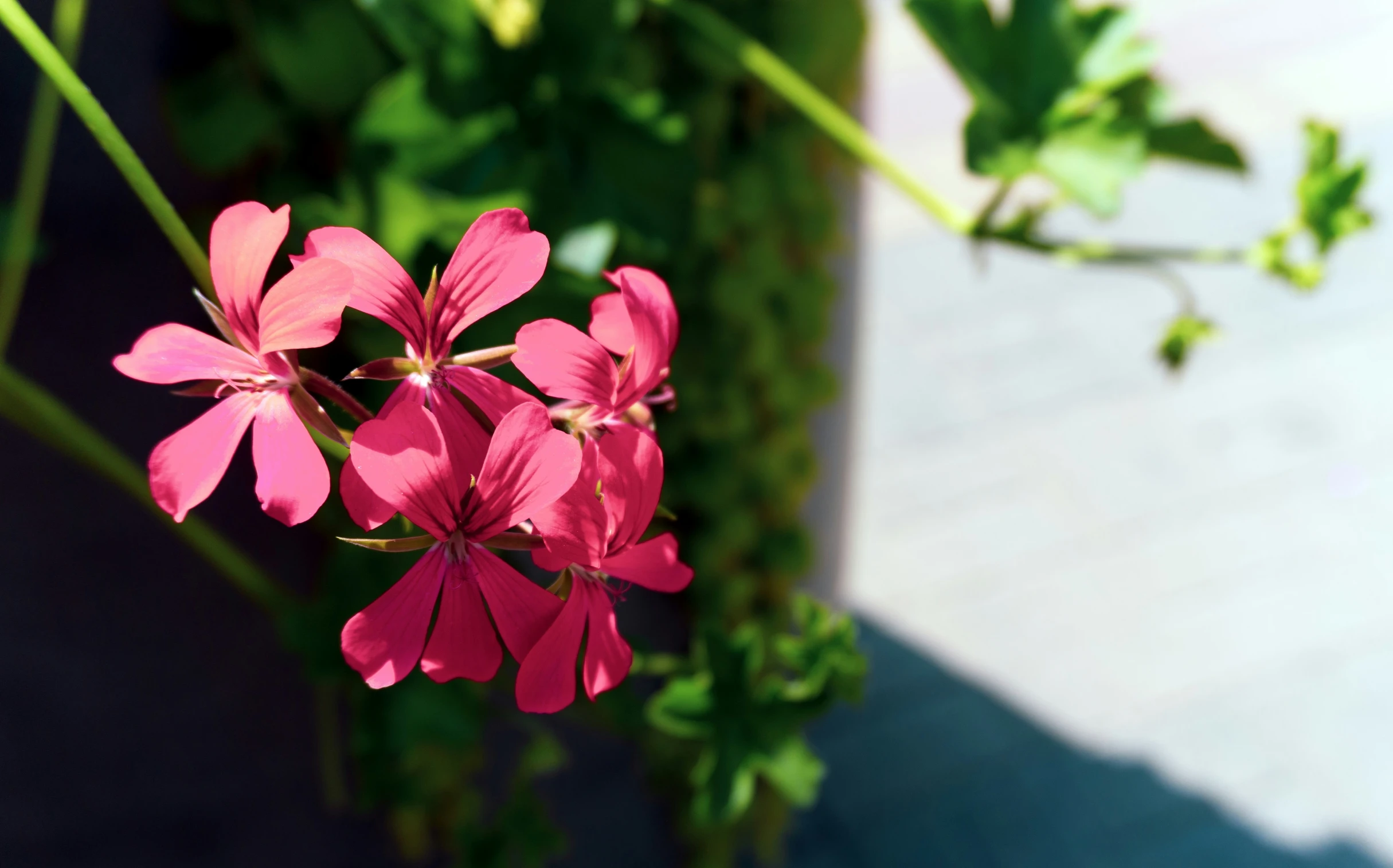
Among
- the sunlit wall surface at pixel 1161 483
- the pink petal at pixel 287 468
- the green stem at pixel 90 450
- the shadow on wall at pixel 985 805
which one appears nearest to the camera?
the pink petal at pixel 287 468

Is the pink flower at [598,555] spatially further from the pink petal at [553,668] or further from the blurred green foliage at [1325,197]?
the blurred green foliage at [1325,197]

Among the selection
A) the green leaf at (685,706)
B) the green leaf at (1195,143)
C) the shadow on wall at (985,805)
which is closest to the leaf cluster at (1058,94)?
the green leaf at (1195,143)

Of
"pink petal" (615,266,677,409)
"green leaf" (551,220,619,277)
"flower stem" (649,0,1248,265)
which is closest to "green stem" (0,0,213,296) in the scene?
"pink petal" (615,266,677,409)

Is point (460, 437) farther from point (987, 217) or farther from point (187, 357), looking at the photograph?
point (987, 217)

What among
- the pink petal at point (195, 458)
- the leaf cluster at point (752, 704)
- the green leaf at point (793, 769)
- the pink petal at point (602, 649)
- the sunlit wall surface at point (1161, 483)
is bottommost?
the sunlit wall surface at point (1161, 483)

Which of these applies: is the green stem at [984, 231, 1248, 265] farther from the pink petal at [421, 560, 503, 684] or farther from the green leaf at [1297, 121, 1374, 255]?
the pink petal at [421, 560, 503, 684]

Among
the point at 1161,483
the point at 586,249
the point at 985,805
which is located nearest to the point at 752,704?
the point at 586,249
